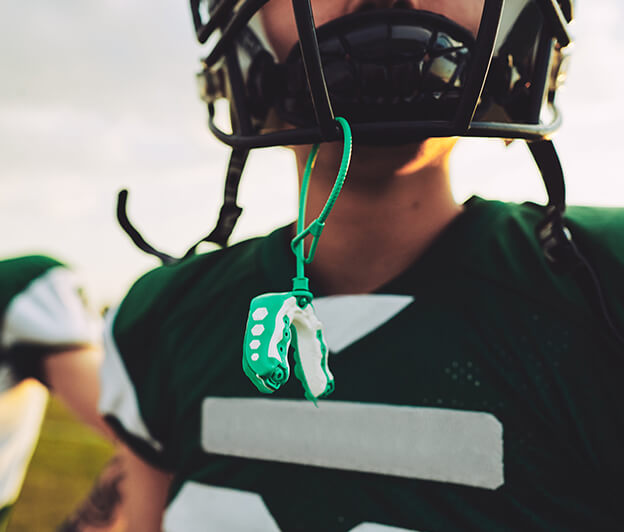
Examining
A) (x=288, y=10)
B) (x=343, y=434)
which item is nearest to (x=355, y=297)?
(x=343, y=434)

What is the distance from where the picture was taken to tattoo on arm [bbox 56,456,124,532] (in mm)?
1833

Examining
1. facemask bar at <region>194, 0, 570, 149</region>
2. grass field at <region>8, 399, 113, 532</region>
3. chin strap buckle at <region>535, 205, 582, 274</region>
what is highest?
facemask bar at <region>194, 0, 570, 149</region>

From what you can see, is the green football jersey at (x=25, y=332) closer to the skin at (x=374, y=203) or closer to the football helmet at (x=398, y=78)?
the football helmet at (x=398, y=78)

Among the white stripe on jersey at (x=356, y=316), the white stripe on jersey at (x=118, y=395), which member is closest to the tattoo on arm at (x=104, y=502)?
the white stripe on jersey at (x=118, y=395)

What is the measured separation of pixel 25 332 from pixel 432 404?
1.10 m

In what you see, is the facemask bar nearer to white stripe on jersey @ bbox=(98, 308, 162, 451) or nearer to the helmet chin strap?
the helmet chin strap

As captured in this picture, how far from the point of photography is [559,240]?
759 mm

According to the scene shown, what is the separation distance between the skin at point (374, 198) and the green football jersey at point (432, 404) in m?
0.04

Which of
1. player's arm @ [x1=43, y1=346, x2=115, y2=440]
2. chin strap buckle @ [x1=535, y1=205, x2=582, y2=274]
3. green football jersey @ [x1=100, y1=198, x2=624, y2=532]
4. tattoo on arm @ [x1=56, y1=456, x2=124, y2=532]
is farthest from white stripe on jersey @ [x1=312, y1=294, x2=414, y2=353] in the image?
tattoo on arm @ [x1=56, y1=456, x2=124, y2=532]

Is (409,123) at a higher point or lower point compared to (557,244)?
higher

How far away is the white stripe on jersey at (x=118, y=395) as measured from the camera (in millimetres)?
1067

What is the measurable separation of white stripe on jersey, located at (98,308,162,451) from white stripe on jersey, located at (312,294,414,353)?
44 centimetres

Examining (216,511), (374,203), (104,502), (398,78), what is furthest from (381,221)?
(104,502)

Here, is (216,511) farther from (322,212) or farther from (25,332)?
(25,332)
